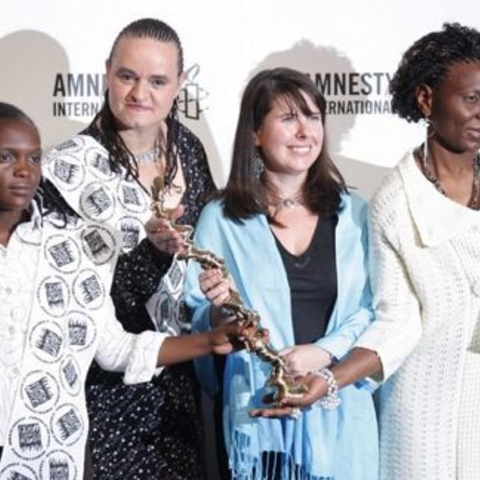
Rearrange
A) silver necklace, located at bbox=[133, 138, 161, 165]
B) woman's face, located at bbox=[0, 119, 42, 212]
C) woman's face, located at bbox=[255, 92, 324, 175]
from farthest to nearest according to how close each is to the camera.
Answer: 1. silver necklace, located at bbox=[133, 138, 161, 165]
2. woman's face, located at bbox=[255, 92, 324, 175]
3. woman's face, located at bbox=[0, 119, 42, 212]

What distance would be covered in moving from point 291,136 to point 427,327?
0.38 metres

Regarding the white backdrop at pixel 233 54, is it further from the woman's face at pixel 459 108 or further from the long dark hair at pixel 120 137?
the woman's face at pixel 459 108

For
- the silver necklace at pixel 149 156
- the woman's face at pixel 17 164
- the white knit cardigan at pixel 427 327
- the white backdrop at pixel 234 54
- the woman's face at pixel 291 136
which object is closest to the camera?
the woman's face at pixel 17 164

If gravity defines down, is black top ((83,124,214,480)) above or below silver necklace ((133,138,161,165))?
below

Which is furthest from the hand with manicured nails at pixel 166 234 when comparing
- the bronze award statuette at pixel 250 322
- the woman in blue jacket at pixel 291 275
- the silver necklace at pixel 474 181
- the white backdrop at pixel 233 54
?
the white backdrop at pixel 233 54

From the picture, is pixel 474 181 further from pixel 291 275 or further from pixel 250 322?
pixel 250 322

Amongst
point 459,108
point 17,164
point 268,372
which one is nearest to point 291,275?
point 268,372

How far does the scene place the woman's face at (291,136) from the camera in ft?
6.20

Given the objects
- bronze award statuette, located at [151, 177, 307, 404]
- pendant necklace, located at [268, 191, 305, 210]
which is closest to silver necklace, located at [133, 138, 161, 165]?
pendant necklace, located at [268, 191, 305, 210]

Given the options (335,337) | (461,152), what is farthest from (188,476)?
(461,152)

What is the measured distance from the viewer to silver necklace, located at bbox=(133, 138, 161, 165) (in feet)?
6.61

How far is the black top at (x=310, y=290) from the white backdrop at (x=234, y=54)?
2.04 ft

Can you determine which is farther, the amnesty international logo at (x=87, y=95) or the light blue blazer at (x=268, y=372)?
the amnesty international logo at (x=87, y=95)

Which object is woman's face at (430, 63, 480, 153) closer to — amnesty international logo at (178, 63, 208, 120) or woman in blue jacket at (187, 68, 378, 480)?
woman in blue jacket at (187, 68, 378, 480)
